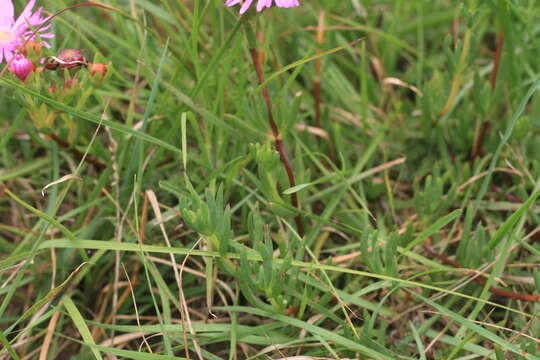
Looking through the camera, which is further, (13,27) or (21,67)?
(13,27)

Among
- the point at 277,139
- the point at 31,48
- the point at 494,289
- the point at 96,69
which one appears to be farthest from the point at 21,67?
the point at 494,289

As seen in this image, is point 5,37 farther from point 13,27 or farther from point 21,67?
point 21,67

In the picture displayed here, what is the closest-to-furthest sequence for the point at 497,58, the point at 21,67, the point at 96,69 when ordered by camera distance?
the point at 21,67
the point at 96,69
the point at 497,58

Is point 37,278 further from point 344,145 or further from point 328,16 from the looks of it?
point 328,16

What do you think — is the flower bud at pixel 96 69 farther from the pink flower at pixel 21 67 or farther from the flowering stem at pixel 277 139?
the flowering stem at pixel 277 139

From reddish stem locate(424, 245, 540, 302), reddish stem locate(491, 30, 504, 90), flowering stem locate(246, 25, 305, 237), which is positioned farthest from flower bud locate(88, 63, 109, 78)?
reddish stem locate(491, 30, 504, 90)

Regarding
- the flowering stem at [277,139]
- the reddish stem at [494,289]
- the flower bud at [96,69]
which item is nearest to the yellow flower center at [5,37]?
the flower bud at [96,69]

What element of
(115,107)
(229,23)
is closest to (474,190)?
(229,23)

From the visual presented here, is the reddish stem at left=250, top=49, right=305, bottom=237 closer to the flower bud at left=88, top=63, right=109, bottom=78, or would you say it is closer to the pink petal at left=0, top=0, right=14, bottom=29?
the flower bud at left=88, top=63, right=109, bottom=78
